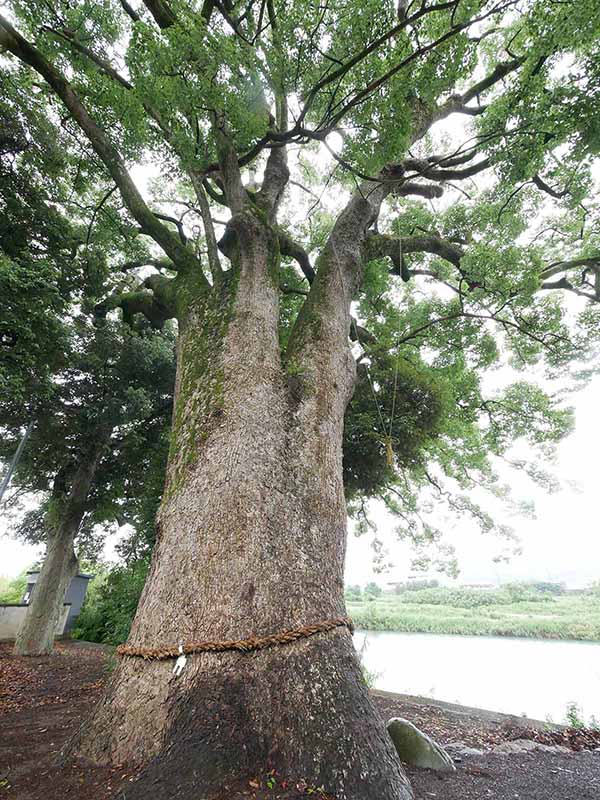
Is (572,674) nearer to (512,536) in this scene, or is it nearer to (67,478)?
(512,536)

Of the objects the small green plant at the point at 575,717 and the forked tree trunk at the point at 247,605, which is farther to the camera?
the small green plant at the point at 575,717

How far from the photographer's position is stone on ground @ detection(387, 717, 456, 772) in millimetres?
2314

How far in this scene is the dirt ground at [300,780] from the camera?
1.46 metres

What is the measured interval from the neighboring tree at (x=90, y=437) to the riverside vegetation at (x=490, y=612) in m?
8.44

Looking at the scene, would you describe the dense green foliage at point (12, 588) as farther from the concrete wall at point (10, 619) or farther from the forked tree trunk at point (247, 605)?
the forked tree trunk at point (247, 605)

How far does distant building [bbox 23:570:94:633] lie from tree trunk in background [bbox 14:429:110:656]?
2780 millimetres

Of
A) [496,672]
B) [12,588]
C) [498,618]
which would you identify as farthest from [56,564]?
[498,618]

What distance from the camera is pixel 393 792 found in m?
1.54

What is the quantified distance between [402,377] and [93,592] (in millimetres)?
11159

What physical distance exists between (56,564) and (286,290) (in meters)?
6.88

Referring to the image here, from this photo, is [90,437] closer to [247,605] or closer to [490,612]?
[247,605]

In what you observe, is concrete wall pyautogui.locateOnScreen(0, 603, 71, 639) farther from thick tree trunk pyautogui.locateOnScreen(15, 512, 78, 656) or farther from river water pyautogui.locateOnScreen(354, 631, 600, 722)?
river water pyautogui.locateOnScreen(354, 631, 600, 722)

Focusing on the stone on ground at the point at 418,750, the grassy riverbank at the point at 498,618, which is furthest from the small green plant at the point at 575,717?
the grassy riverbank at the point at 498,618

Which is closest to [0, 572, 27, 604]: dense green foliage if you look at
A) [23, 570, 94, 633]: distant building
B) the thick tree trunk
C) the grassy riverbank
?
[23, 570, 94, 633]: distant building
